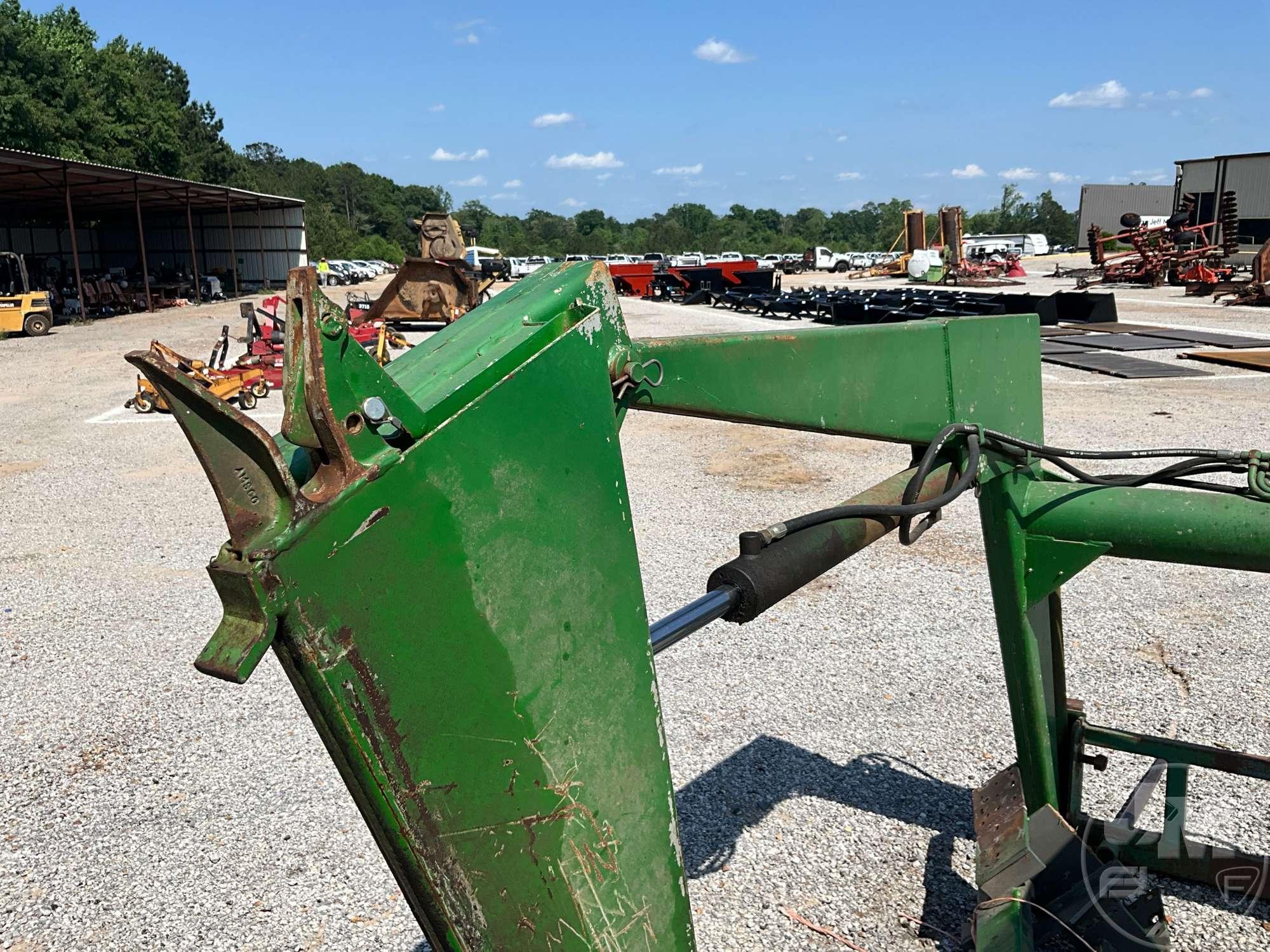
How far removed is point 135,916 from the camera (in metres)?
2.80

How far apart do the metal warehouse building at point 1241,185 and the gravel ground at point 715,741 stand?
40.8 m

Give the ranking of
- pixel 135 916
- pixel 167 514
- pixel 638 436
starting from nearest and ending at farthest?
pixel 135 916 < pixel 167 514 < pixel 638 436

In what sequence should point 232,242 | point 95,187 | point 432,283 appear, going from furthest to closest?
point 232,242
point 95,187
point 432,283

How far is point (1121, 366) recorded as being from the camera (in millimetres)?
12820

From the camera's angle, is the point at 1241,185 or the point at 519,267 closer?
the point at 1241,185

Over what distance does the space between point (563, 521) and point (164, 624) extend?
443 centimetres

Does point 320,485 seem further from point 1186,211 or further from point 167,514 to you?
point 1186,211

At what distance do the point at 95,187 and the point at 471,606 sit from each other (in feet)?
113

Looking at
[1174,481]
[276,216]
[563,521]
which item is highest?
[276,216]

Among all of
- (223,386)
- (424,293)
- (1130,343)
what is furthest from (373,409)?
(424,293)

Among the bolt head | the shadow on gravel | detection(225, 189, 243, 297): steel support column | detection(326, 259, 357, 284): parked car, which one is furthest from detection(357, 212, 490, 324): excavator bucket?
detection(326, 259, 357, 284): parked car

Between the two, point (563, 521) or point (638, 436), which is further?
point (638, 436)

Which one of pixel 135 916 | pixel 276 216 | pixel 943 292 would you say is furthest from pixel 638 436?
pixel 276 216

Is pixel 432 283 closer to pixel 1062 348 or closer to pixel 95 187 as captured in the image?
pixel 1062 348
